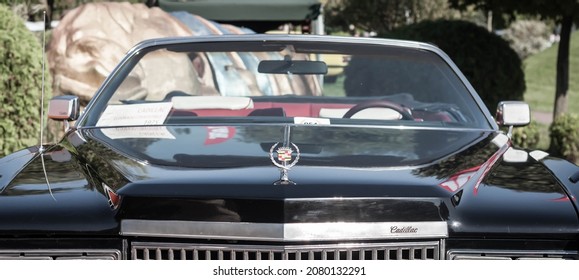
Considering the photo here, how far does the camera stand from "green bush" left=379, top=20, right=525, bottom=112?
13.4 metres

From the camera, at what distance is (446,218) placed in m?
2.90

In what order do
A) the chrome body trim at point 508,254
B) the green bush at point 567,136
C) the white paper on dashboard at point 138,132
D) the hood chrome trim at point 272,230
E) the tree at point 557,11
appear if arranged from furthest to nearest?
the tree at point 557,11 < the green bush at point 567,136 < the white paper on dashboard at point 138,132 < the chrome body trim at point 508,254 < the hood chrome trim at point 272,230

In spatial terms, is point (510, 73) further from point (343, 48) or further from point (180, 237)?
point (180, 237)

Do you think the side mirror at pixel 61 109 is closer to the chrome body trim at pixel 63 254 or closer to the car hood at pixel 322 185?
the car hood at pixel 322 185

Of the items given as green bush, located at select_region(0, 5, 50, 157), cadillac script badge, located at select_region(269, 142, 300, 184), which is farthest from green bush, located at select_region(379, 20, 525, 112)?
cadillac script badge, located at select_region(269, 142, 300, 184)

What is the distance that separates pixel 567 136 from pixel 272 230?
1031 cm

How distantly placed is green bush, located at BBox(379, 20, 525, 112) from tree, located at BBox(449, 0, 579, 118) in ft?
1.66

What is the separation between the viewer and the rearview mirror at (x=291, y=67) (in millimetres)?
4766

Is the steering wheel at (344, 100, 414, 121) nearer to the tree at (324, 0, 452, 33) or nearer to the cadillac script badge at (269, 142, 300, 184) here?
the cadillac script badge at (269, 142, 300, 184)

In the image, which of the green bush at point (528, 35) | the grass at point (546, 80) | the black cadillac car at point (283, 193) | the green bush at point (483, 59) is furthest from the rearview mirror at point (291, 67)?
the green bush at point (528, 35)

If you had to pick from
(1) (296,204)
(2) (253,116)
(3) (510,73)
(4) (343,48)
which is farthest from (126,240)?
(3) (510,73)

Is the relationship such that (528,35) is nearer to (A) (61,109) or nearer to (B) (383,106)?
(B) (383,106)

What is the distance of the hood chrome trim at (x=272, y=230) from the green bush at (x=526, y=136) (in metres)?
10.3

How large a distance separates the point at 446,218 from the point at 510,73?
11.0 meters
